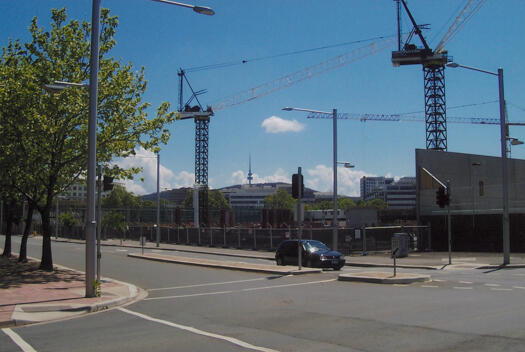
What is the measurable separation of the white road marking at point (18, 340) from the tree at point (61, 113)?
9996mm

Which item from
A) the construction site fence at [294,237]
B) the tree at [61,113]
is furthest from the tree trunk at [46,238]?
the construction site fence at [294,237]

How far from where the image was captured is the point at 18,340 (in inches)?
370

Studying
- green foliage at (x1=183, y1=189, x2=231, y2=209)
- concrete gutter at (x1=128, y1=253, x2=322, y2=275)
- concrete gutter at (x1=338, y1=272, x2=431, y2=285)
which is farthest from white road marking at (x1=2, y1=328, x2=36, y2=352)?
green foliage at (x1=183, y1=189, x2=231, y2=209)

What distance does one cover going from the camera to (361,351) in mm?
7836

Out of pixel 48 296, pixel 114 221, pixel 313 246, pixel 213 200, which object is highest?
pixel 213 200

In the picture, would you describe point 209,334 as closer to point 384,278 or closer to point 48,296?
point 48,296

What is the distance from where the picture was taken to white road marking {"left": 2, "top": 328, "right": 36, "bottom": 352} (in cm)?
859

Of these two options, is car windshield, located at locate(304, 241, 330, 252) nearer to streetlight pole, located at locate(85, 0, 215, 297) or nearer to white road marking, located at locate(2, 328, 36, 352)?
streetlight pole, located at locate(85, 0, 215, 297)

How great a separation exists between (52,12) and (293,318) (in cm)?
1634

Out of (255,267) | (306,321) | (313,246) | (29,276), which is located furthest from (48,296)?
(313,246)

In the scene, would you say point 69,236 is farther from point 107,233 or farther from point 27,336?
point 27,336

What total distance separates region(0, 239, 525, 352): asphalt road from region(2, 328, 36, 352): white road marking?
0.32 feet

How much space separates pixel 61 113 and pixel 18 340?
39.6 ft

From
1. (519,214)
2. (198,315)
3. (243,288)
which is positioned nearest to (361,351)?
(198,315)
